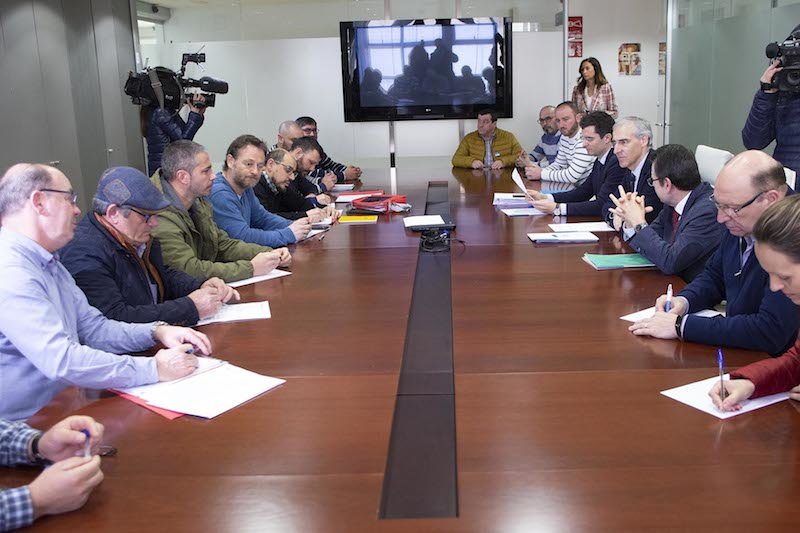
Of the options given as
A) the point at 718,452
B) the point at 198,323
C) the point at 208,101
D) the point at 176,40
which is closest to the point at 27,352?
the point at 198,323

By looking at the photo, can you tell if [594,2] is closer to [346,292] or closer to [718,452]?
[346,292]

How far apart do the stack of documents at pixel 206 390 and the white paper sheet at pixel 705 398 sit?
940 mm

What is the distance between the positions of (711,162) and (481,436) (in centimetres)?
219

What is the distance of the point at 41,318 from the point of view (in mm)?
1752

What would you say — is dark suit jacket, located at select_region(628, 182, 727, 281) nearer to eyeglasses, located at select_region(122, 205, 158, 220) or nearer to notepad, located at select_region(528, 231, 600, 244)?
notepad, located at select_region(528, 231, 600, 244)

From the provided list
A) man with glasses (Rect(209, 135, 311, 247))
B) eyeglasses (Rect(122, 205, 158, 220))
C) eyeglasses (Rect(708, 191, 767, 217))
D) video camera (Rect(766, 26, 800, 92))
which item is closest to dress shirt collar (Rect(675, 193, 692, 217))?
eyeglasses (Rect(708, 191, 767, 217))

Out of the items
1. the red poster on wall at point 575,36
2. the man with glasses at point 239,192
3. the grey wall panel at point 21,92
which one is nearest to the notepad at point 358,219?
the man with glasses at point 239,192

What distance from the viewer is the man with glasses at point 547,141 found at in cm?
725

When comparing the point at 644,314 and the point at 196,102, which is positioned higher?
the point at 196,102

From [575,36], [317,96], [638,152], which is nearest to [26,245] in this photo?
[638,152]

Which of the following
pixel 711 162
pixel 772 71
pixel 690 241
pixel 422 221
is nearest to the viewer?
pixel 690 241

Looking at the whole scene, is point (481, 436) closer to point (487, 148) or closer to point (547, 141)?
point (487, 148)

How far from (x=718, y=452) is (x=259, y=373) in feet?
3.61

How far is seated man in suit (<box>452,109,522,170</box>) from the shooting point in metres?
7.12
